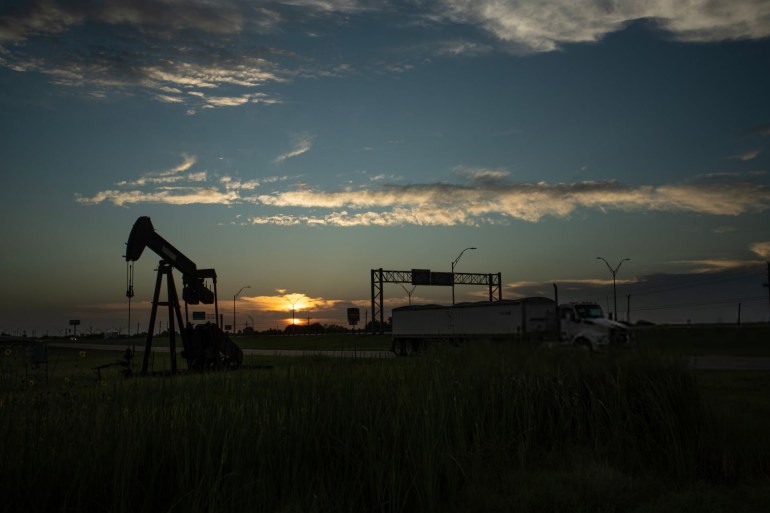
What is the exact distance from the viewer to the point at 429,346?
1433 cm

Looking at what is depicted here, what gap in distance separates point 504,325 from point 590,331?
27.7 metres

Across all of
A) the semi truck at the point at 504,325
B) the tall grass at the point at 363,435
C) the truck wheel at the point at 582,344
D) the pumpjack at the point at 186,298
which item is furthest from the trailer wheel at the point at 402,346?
the truck wheel at the point at 582,344

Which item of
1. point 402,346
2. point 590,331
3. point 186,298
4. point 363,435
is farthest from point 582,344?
point 402,346

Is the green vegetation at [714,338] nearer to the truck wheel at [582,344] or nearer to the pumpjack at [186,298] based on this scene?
the truck wheel at [582,344]

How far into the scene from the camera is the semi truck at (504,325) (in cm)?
930

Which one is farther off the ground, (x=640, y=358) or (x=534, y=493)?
(x=640, y=358)

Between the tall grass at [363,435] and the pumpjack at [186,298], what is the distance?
15.9m

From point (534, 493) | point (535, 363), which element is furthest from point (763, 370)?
point (534, 493)

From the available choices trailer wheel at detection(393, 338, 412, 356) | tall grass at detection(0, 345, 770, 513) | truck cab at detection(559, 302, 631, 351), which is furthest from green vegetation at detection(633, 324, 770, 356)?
trailer wheel at detection(393, 338, 412, 356)

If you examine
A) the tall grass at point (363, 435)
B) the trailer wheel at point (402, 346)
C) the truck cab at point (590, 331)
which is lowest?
the trailer wheel at point (402, 346)

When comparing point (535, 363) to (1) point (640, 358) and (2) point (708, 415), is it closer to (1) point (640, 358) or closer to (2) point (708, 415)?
(1) point (640, 358)

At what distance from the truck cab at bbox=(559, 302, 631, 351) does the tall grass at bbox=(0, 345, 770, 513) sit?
0.77 metres

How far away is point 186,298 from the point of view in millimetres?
31094

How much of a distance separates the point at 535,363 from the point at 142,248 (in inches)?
790
